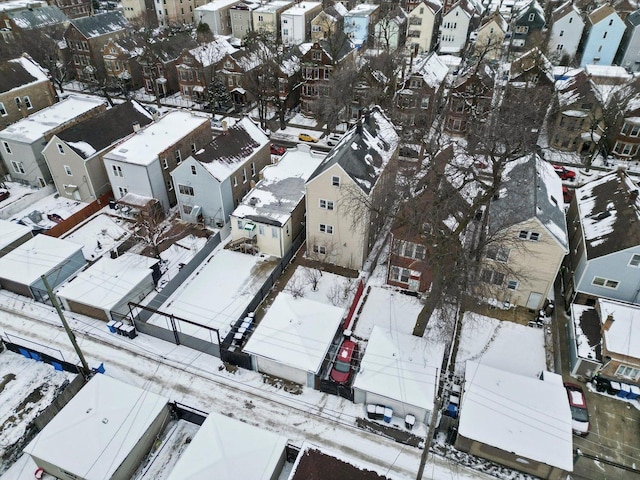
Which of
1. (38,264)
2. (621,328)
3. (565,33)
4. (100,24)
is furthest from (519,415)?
(100,24)

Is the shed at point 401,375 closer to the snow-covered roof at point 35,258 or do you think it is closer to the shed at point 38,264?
the shed at point 38,264

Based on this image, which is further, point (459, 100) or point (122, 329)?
point (459, 100)

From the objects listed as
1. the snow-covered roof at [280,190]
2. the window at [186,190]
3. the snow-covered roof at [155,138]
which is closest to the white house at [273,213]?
the snow-covered roof at [280,190]

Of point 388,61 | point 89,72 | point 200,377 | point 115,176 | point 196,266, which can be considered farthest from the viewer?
point 89,72

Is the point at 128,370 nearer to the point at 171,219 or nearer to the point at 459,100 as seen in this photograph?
the point at 171,219

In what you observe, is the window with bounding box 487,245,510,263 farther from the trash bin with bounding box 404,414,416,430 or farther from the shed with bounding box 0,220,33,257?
the shed with bounding box 0,220,33,257

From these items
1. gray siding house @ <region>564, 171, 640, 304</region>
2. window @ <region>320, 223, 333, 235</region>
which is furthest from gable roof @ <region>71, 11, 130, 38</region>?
gray siding house @ <region>564, 171, 640, 304</region>

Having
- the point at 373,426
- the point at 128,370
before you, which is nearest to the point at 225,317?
the point at 128,370

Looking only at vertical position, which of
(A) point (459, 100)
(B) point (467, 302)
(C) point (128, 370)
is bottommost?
(C) point (128, 370)
